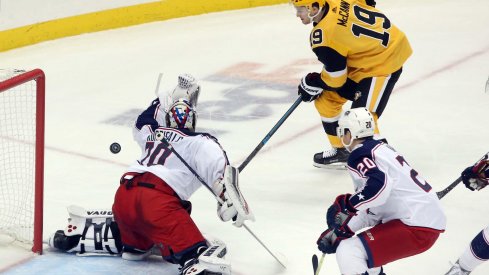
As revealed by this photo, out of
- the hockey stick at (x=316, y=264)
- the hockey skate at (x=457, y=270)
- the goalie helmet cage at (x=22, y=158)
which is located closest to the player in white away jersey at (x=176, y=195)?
the hockey stick at (x=316, y=264)

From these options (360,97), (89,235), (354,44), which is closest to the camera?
(89,235)

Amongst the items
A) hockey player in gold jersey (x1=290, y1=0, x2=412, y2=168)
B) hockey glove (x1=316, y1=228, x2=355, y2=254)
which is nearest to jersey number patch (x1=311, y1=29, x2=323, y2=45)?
hockey player in gold jersey (x1=290, y1=0, x2=412, y2=168)

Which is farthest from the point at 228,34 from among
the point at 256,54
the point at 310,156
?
the point at 310,156

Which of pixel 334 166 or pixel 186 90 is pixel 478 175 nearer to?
pixel 186 90

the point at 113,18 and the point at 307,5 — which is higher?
the point at 307,5

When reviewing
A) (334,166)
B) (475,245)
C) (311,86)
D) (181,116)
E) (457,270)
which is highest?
(181,116)

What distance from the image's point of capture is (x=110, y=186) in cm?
516

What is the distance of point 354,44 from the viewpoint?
4930 mm

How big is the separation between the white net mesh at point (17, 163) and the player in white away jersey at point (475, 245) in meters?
1.75

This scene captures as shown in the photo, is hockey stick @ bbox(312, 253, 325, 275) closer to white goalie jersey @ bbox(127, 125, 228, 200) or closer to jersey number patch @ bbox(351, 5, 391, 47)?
white goalie jersey @ bbox(127, 125, 228, 200)

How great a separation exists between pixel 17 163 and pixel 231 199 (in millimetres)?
1758

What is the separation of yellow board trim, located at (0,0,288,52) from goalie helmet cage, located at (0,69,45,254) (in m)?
0.91

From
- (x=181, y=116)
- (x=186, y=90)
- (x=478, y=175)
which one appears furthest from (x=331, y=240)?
(x=186, y=90)

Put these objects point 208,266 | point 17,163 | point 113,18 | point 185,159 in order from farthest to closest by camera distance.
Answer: point 113,18 → point 17,163 → point 185,159 → point 208,266
